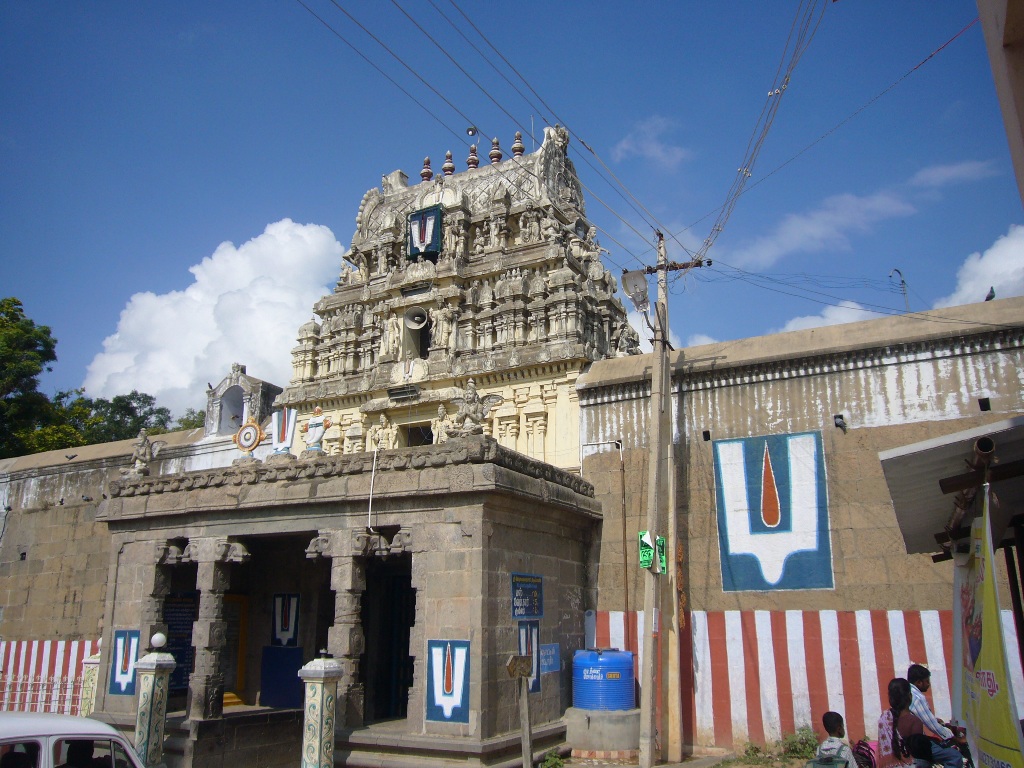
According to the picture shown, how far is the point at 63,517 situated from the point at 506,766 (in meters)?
17.0

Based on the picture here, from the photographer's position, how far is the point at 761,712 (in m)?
14.0

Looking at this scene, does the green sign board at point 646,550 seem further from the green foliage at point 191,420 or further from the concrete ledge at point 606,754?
the green foliage at point 191,420

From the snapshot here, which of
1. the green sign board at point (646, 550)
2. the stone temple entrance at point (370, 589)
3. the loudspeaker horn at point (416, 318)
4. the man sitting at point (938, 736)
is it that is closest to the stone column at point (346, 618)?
the stone temple entrance at point (370, 589)

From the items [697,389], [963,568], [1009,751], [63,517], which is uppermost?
[697,389]

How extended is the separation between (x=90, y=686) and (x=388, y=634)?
19.2 ft

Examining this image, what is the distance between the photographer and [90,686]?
52.4 ft

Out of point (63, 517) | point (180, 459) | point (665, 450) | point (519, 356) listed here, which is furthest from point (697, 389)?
point (63, 517)

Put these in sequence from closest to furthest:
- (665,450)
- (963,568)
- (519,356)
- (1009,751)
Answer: (1009,751) → (963,568) → (665,450) → (519,356)

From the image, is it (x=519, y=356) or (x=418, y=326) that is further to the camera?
(x=418, y=326)

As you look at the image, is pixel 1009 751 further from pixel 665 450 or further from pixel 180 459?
pixel 180 459

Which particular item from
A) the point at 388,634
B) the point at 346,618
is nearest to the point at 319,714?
the point at 346,618

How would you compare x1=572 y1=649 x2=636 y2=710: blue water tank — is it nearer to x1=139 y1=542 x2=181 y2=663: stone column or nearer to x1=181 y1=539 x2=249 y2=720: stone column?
x1=181 y1=539 x2=249 y2=720: stone column

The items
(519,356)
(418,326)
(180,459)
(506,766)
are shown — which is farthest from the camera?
(180,459)

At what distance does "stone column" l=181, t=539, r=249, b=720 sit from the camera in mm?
13266
